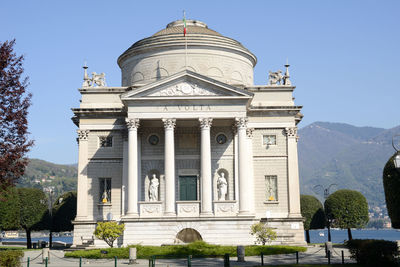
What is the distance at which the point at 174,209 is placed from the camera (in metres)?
40.1

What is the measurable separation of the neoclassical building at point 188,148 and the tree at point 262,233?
28.8 inches

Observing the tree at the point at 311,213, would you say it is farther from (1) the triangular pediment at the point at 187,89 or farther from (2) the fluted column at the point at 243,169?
(1) the triangular pediment at the point at 187,89

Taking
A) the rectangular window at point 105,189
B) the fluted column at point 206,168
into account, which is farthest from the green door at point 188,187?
the rectangular window at point 105,189

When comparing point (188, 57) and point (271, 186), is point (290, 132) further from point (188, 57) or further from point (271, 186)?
point (188, 57)

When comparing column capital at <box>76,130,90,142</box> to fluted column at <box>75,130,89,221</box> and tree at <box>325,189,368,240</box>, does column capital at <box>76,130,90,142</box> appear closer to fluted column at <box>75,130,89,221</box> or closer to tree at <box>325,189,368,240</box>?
fluted column at <box>75,130,89,221</box>

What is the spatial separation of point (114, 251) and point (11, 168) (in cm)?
1060

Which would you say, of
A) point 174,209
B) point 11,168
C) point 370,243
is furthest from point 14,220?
point 370,243

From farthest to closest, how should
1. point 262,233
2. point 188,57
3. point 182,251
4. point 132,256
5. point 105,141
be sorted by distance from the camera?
point 188,57 < point 105,141 < point 262,233 < point 182,251 < point 132,256

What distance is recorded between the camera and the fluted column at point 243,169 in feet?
131

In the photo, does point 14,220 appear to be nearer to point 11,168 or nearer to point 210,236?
point 210,236

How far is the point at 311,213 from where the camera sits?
59188 mm

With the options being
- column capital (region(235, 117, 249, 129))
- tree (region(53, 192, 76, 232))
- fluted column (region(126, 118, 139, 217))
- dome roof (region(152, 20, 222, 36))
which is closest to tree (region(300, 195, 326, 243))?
column capital (region(235, 117, 249, 129))

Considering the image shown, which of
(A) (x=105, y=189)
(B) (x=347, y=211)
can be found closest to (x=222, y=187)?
(A) (x=105, y=189)

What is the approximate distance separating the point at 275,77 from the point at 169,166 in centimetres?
1411
